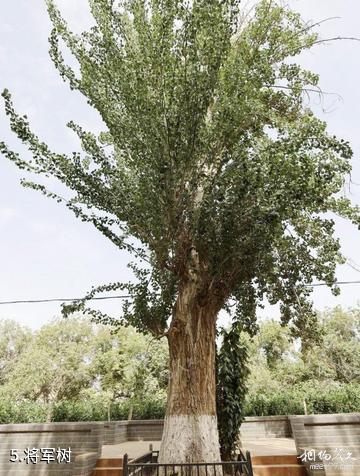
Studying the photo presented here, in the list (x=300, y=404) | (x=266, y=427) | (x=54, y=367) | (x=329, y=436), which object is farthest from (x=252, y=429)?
(x=54, y=367)

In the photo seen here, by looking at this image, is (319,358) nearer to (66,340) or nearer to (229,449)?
(66,340)

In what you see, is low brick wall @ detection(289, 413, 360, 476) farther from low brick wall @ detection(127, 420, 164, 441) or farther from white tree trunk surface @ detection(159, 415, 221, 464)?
low brick wall @ detection(127, 420, 164, 441)

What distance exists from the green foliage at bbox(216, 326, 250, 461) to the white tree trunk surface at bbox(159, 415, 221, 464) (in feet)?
5.29

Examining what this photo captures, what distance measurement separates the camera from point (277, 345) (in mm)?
29969

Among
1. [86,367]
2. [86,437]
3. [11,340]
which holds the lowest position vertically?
[86,437]

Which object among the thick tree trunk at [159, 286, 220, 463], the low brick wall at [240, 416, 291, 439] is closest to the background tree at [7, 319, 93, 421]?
the low brick wall at [240, 416, 291, 439]

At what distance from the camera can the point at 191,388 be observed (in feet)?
19.4

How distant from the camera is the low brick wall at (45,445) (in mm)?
7441

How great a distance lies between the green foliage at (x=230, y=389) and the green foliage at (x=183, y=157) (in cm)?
172

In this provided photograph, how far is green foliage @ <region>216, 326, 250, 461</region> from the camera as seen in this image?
724 cm

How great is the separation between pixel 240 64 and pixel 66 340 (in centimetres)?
2611

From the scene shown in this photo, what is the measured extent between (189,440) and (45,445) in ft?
14.4

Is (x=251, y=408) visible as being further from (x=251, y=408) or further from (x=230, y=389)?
(x=230, y=389)

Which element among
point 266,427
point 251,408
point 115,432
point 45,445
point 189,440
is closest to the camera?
point 189,440
